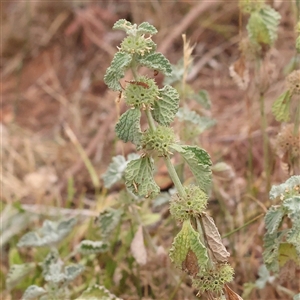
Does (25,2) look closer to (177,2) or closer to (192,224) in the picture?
(177,2)

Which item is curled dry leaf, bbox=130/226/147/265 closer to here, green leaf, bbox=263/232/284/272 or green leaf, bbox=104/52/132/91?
green leaf, bbox=263/232/284/272

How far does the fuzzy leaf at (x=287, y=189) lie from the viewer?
0.91 m

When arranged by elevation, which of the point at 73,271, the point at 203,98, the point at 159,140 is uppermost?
the point at 203,98

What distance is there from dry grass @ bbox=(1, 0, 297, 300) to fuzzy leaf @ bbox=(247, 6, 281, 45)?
17.8 inches

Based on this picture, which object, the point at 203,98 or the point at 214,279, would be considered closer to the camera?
the point at 214,279

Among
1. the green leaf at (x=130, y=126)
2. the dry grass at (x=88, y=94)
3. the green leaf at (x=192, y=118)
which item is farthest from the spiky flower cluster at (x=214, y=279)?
the dry grass at (x=88, y=94)

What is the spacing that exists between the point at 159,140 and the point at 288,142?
1.20 ft

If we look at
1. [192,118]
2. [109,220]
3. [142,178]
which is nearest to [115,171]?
[109,220]

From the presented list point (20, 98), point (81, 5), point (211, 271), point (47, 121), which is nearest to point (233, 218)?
point (211, 271)

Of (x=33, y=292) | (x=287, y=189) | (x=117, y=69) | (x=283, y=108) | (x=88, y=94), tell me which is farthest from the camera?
(x=88, y=94)

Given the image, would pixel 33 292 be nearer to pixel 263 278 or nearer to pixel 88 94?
pixel 263 278

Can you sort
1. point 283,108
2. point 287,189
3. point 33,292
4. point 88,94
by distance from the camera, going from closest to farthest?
point 287,189
point 283,108
point 33,292
point 88,94

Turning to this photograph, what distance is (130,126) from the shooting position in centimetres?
81

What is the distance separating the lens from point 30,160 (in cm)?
198
